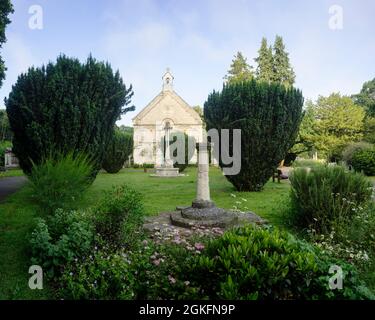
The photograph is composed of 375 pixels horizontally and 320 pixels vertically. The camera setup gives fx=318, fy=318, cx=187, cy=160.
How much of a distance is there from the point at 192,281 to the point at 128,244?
217 cm

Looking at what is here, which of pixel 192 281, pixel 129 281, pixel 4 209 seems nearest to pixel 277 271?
pixel 192 281

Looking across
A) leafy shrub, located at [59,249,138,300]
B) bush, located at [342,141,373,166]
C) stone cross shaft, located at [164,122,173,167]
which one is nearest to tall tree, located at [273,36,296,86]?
bush, located at [342,141,373,166]

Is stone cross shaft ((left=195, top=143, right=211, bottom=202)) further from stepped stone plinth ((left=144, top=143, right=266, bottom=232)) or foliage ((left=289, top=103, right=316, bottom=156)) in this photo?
foliage ((left=289, top=103, right=316, bottom=156))

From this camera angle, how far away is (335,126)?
120 feet

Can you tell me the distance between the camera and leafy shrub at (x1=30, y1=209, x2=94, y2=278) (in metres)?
5.11

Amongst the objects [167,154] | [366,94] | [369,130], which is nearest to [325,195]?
[167,154]

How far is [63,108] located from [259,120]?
23.8 feet

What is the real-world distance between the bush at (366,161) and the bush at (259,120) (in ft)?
48.2

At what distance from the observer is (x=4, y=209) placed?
9.48 metres

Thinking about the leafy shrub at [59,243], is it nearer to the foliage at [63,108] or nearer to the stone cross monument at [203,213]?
the stone cross monument at [203,213]

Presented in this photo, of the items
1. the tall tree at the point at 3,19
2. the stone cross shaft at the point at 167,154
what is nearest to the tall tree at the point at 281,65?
the stone cross shaft at the point at 167,154

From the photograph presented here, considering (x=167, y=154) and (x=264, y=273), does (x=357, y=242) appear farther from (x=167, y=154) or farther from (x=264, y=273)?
(x=167, y=154)

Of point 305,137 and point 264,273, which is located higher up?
point 305,137
